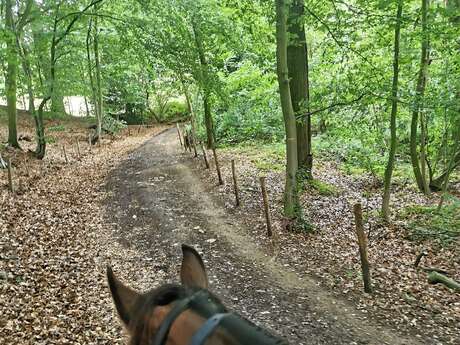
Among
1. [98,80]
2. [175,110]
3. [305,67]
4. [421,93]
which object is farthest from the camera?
[175,110]

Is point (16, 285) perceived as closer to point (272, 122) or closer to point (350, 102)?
point (350, 102)

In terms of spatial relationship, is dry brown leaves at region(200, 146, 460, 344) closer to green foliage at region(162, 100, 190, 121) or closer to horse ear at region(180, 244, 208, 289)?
horse ear at region(180, 244, 208, 289)

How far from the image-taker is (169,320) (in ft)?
3.70

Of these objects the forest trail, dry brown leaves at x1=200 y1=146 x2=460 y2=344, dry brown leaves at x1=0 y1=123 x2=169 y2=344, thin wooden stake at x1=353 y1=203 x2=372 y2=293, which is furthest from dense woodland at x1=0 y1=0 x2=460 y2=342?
dry brown leaves at x1=0 y1=123 x2=169 y2=344

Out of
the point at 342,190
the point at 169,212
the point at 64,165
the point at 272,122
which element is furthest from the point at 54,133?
the point at 342,190

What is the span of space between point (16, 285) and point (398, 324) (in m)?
6.57

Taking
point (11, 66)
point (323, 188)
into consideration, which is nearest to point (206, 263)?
point (323, 188)

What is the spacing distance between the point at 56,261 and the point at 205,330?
836 cm

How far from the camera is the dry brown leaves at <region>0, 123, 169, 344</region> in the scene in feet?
19.8

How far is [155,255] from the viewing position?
8.80 m

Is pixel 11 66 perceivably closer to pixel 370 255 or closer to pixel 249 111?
pixel 249 111

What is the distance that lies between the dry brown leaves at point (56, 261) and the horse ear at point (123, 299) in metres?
4.82

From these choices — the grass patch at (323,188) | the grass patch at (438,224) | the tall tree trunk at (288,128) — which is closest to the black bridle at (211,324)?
the grass patch at (438,224)

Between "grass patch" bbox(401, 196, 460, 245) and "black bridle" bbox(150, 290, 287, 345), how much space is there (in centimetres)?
867
